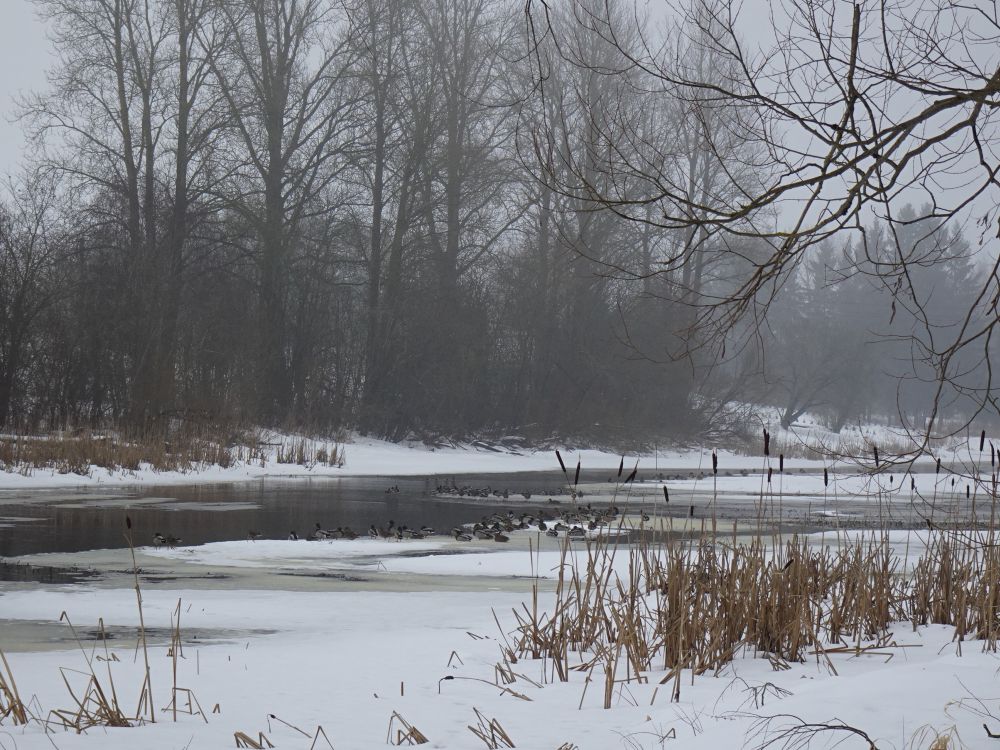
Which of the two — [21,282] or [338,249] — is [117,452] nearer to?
[21,282]

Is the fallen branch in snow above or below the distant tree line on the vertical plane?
below

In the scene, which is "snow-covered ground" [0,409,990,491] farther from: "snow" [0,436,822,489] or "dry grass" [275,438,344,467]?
"dry grass" [275,438,344,467]

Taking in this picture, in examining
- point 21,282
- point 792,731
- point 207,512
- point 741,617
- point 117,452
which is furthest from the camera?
point 21,282

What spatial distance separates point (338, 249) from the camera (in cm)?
2989

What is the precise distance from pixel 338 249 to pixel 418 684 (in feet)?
86.5

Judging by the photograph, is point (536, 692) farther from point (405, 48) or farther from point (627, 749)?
point (405, 48)

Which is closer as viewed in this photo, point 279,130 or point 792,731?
point 792,731

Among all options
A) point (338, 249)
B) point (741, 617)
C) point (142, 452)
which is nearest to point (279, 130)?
point (338, 249)

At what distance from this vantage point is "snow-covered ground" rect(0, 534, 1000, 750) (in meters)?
3.05

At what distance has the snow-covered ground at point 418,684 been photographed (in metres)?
3.05

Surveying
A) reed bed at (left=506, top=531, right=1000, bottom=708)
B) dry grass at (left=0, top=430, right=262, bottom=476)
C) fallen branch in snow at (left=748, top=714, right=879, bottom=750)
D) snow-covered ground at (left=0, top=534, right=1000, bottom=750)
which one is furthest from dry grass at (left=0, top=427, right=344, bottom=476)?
fallen branch in snow at (left=748, top=714, right=879, bottom=750)

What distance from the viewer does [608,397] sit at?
109 ft

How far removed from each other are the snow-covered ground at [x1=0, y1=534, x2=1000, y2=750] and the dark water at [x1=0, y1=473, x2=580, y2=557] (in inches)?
127

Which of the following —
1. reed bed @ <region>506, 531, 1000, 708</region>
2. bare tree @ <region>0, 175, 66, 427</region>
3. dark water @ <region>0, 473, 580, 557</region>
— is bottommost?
dark water @ <region>0, 473, 580, 557</region>
